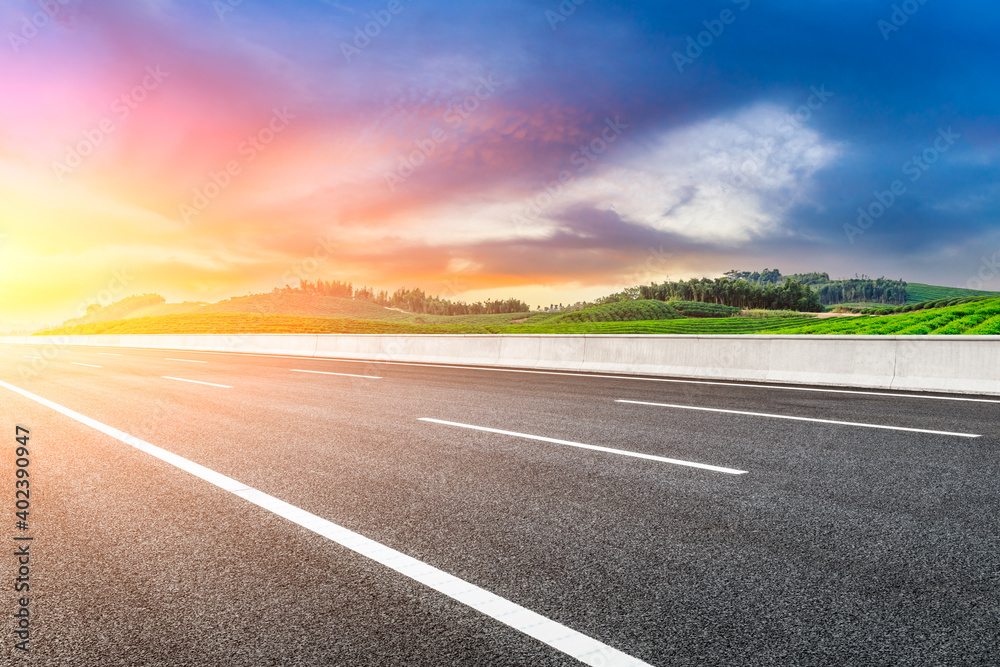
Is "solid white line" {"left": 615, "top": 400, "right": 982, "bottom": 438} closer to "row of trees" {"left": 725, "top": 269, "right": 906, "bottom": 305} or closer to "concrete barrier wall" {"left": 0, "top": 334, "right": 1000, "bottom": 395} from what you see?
"concrete barrier wall" {"left": 0, "top": 334, "right": 1000, "bottom": 395}

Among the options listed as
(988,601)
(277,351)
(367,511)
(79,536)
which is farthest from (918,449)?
(277,351)

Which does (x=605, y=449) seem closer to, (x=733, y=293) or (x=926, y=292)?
(x=733, y=293)

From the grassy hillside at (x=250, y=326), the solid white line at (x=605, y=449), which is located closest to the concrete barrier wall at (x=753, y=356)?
the solid white line at (x=605, y=449)

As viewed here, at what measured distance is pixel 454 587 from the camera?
3.17m

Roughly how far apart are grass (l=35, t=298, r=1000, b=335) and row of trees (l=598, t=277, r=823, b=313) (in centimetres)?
1698

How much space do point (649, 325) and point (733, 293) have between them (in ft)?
166

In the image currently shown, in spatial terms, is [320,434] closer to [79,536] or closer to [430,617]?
[79,536]

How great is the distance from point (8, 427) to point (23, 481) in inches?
153

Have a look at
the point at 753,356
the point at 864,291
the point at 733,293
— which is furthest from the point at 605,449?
the point at 864,291

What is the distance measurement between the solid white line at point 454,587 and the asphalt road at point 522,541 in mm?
24

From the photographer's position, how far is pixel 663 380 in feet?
45.2

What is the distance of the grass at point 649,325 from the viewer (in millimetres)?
37312

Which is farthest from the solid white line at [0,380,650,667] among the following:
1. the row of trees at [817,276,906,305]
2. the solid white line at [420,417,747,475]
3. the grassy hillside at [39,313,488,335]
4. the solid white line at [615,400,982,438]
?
the row of trees at [817,276,906,305]

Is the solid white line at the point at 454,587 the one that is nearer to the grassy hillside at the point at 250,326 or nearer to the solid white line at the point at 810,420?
the solid white line at the point at 810,420
